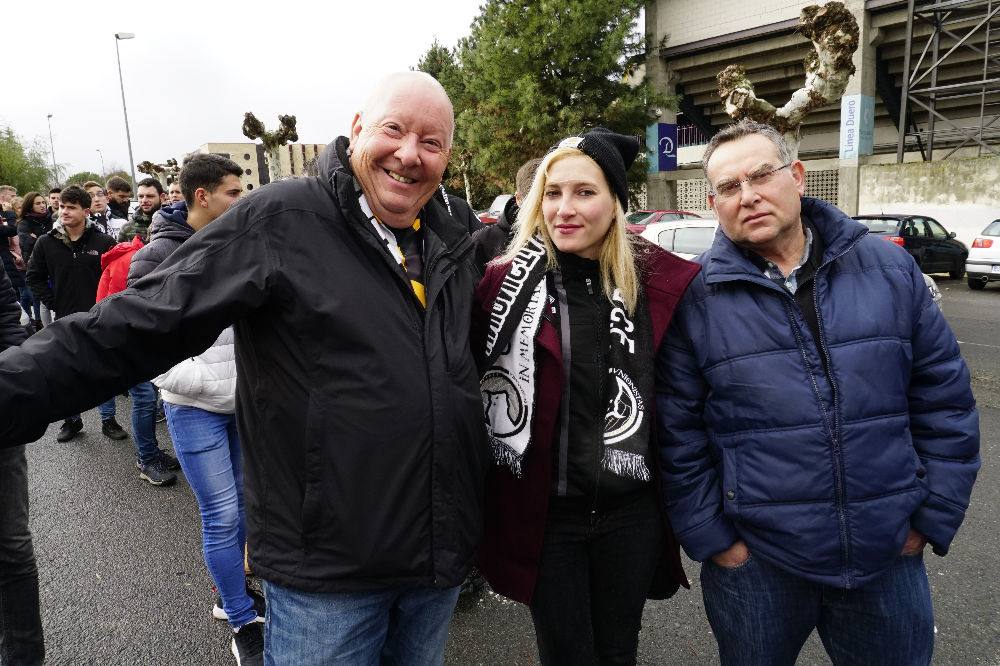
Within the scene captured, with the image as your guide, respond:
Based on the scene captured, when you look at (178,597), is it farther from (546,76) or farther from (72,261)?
(546,76)

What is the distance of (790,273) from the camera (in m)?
1.85

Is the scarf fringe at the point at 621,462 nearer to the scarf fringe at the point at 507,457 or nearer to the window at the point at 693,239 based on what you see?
the scarf fringe at the point at 507,457

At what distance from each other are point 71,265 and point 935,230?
690 inches

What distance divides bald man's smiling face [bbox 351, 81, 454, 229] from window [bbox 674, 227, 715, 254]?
8.08 m

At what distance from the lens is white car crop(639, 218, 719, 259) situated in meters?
9.29

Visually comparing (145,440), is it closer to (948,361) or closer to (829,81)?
(948,361)

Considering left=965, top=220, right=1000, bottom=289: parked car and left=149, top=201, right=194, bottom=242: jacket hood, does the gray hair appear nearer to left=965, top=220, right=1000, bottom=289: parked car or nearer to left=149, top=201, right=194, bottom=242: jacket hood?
left=149, top=201, right=194, bottom=242: jacket hood

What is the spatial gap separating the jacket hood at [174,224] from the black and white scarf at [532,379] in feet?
5.76

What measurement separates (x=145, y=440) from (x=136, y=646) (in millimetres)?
2327

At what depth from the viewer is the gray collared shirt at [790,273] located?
182cm

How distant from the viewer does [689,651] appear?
276 cm

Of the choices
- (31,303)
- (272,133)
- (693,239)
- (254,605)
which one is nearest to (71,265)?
(254,605)

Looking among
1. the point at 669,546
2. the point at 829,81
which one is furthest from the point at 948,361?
the point at 829,81

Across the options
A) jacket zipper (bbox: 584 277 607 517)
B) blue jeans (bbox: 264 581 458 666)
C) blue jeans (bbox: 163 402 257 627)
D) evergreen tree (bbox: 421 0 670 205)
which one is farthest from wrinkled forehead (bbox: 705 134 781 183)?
evergreen tree (bbox: 421 0 670 205)
